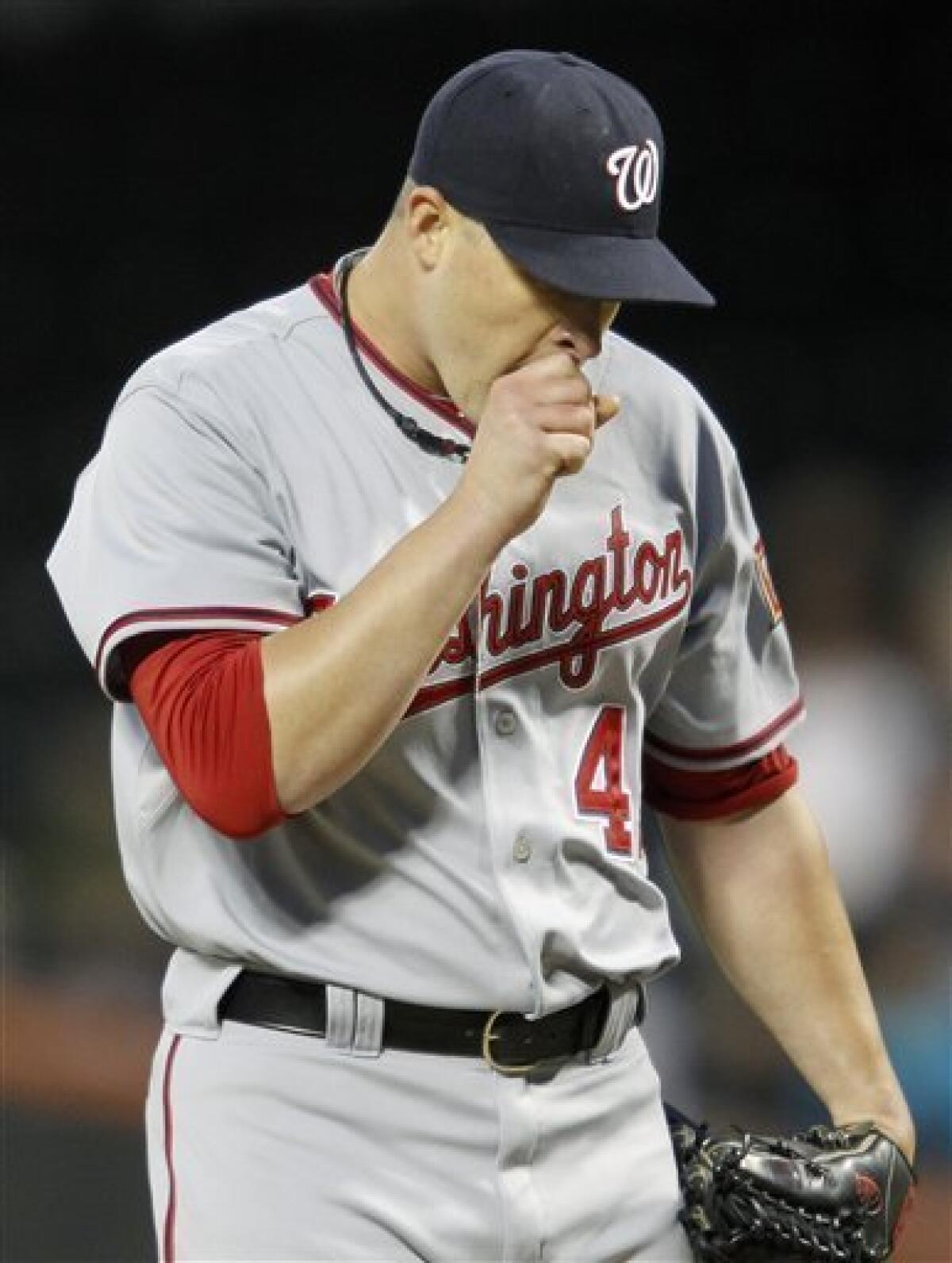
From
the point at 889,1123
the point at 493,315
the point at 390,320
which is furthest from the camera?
the point at 889,1123

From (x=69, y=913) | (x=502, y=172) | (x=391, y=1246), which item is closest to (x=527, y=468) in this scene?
(x=502, y=172)

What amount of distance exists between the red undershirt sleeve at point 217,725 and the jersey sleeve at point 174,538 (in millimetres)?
23

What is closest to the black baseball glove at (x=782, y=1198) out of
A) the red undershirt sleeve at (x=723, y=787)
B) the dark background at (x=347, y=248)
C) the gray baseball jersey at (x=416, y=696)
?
the gray baseball jersey at (x=416, y=696)

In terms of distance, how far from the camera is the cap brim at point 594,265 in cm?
148

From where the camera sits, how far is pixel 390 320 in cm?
161

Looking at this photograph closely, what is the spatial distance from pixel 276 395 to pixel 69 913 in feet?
11.8

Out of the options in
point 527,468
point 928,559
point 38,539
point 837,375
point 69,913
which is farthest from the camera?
point 38,539

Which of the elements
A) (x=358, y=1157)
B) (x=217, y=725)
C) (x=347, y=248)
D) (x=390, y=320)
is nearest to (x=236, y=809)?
(x=217, y=725)

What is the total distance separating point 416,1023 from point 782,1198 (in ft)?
1.00

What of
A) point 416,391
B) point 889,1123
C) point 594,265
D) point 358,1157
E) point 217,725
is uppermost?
point 594,265

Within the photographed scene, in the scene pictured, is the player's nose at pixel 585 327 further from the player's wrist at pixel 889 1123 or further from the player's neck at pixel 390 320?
the player's wrist at pixel 889 1123

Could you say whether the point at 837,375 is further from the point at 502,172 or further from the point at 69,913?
the point at 502,172

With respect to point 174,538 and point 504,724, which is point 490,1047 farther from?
point 174,538

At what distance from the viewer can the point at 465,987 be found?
5.10 ft
